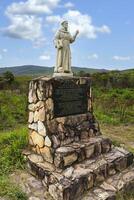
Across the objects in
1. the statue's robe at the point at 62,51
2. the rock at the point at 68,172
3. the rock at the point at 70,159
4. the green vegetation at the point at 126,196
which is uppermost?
the statue's robe at the point at 62,51

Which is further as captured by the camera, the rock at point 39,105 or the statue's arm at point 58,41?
the statue's arm at point 58,41

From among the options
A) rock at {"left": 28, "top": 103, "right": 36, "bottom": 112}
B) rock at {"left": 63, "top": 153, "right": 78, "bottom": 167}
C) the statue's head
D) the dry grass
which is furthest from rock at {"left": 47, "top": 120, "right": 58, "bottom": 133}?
the dry grass

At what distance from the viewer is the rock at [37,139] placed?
6434 millimetres

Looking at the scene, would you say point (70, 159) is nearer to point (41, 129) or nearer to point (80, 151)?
point (80, 151)

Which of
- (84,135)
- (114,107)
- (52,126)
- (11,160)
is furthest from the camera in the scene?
(114,107)

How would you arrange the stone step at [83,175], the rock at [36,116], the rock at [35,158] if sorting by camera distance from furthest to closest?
1. the rock at [36,116]
2. the rock at [35,158]
3. the stone step at [83,175]

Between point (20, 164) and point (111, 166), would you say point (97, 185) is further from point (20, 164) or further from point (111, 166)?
point (20, 164)

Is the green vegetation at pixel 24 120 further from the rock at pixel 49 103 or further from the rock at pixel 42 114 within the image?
the rock at pixel 49 103

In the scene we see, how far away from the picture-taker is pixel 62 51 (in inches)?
270

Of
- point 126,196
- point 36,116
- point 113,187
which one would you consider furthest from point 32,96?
point 126,196

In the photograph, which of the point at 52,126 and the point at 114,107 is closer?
the point at 52,126

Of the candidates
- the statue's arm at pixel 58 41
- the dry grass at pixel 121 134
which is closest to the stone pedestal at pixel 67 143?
the statue's arm at pixel 58 41

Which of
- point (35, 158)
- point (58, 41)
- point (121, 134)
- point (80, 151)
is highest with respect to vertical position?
point (58, 41)

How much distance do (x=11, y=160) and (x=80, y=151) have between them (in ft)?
5.20
